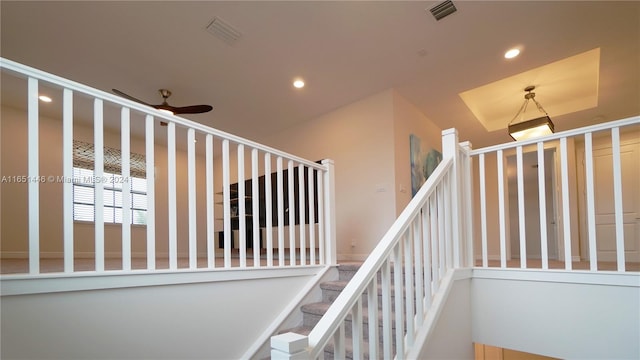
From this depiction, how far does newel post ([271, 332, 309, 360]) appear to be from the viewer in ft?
3.33

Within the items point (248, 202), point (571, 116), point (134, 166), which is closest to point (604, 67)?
point (571, 116)

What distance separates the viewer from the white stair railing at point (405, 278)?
1.19 meters

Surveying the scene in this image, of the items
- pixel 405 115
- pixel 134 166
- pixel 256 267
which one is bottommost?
pixel 256 267

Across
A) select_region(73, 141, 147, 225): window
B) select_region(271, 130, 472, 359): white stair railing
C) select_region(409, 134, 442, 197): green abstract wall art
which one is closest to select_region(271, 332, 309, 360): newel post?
select_region(271, 130, 472, 359): white stair railing

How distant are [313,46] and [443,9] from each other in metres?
1.31

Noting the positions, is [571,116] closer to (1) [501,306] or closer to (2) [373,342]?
(1) [501,306]

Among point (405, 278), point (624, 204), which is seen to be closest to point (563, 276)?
point (405, 278)

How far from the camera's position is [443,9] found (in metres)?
2.96

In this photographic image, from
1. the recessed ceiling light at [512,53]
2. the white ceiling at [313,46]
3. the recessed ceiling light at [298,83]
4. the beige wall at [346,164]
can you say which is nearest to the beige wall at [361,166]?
the beige wall at [346,164]

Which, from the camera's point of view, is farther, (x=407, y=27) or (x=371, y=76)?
(x=371, y=76)

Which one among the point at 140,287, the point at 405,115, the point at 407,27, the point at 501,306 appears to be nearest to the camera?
the point at 140,287

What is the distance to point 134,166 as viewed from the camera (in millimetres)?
6176

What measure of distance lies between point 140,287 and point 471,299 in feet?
7.26

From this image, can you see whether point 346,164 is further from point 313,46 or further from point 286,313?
point 286,313
